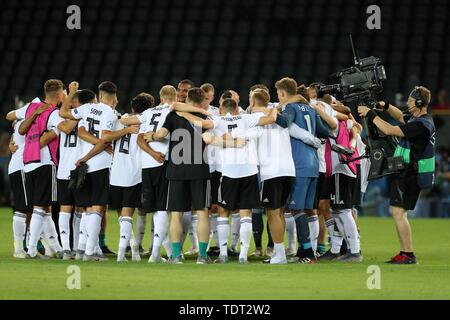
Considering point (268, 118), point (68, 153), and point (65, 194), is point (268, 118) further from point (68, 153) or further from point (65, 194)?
point (65, 194)

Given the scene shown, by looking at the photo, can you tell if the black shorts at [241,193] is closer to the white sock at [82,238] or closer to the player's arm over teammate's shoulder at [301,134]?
the player's arm over teammate's shoulder at [301,134]

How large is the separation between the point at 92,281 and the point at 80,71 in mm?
15931

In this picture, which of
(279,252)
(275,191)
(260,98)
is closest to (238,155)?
(275,191)

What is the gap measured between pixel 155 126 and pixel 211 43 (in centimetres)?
1412

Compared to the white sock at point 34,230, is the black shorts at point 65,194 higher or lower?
higher

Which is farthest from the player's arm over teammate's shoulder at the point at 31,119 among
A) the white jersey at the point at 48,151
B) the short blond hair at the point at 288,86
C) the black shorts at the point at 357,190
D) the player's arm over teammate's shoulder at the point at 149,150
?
the black shorts at the point at 357,190

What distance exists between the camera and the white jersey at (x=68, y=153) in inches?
451

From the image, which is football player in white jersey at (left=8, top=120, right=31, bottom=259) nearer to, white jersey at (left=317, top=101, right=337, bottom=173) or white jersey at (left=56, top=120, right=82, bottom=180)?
white jersey at (left=56, top=120, right=82, bottom=180)

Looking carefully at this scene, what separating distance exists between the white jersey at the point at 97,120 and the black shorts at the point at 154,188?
504mm

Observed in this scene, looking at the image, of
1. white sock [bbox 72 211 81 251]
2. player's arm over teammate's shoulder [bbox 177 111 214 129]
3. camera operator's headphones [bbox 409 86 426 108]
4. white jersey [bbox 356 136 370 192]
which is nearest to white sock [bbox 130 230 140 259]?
white sock [bbox 72 211 81 251]
